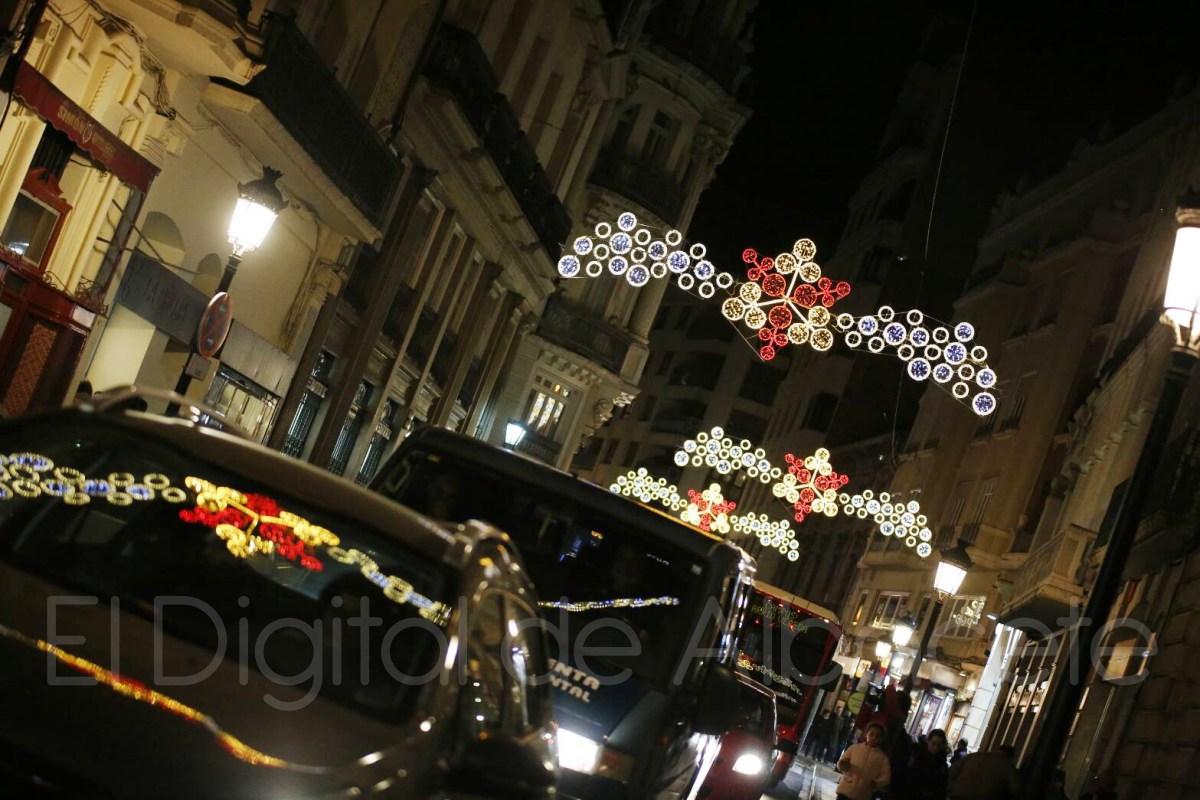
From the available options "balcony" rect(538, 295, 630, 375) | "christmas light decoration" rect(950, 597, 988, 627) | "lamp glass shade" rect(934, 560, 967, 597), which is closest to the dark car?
"lamp glass shade" rect(934, 560, 967, 597)

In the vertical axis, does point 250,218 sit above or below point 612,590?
above

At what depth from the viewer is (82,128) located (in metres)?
16.5

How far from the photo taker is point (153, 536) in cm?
497

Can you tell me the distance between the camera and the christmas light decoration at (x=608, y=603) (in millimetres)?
9258

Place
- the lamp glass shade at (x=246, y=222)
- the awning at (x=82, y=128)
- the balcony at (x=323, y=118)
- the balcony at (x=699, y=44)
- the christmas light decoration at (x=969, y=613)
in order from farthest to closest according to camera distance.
Answer: the balcony at (x=699, y=44) < the christmas light decoration at (x=969, y=613) < the balcony at (x=323, y=118) < the lamp glass shade at (x=246, y=222) < the awning at (x=82, y=128)

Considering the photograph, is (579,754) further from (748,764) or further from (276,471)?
(748,764)

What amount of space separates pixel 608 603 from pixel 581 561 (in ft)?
0.99

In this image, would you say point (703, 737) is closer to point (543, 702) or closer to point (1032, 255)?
point (543, 702)

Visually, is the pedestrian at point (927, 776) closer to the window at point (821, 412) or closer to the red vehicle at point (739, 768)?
A: the red vehicle at point (739, 768)

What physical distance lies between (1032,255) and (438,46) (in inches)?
1037

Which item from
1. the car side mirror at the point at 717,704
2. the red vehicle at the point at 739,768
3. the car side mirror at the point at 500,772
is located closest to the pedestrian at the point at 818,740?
the red vehicle at the point at 739,768

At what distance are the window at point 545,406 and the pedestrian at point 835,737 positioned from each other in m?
12.0

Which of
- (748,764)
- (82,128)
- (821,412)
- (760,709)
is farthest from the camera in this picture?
(821,412)

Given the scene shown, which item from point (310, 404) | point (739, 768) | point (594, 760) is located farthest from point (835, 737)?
point (594, 760)
